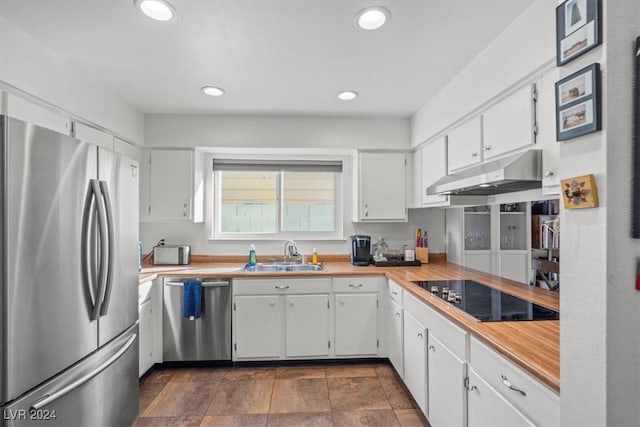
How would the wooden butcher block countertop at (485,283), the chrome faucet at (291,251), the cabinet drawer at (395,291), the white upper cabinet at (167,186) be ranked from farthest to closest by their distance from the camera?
the chrome faucet at (291,251) < the white upper cabinet at (167,186) < the cabinet drawer at (395,291) < the wooden butcher block countertop at (485,283)

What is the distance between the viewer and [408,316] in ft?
7.71

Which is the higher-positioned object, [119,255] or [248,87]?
[248,87]

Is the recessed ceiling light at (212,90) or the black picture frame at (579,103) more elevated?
the recessed ceiling light at (212,90)

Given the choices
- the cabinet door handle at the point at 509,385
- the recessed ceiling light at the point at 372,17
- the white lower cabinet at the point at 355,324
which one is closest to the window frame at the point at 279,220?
the white lower cabinet at the point at 355,324

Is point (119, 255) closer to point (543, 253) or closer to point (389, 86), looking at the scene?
point (389, 86)

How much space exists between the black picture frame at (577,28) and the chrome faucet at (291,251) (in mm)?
2808

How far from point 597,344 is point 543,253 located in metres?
1.47

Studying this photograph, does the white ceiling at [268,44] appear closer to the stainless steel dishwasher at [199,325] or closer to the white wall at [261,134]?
the white wall at [261,134]


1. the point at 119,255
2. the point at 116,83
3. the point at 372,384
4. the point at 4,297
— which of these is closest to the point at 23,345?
the point at 4,297

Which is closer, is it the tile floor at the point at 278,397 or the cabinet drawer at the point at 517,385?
the cabinet drawer at the point at 517,385

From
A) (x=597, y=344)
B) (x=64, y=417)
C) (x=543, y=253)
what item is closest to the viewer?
(x=597, y=344)

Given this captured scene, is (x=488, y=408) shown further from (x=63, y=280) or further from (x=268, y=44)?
(x=268, y=44)

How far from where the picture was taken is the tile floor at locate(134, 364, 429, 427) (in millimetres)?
2164

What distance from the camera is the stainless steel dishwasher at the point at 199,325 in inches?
112
